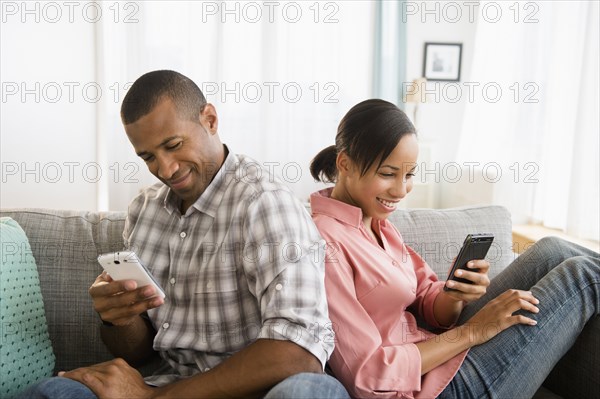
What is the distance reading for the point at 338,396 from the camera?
1.21 meters

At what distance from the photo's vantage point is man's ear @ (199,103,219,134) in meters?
1.52

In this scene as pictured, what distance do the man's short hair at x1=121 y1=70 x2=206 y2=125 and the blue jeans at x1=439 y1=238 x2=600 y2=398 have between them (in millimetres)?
856

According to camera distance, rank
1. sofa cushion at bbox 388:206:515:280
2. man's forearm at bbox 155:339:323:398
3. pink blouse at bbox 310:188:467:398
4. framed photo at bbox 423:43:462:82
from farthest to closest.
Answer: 1. framed photo at bbox 423:43:462:82
2. sofa cushion at bbox 388:206:515:280
3. pink blouse at bbox 310:188:467:398
4. man's forearm at bbox 155:339:323:398

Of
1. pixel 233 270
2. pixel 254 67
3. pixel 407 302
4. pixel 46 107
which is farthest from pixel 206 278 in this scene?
pixel 254 67

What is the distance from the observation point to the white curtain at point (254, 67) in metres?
4.77

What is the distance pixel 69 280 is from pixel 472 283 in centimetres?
103

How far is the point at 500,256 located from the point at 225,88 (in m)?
3.35

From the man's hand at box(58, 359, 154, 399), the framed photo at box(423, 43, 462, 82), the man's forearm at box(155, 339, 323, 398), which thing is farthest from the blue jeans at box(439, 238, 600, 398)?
the framed photo at box(423, 43, 462, 82)

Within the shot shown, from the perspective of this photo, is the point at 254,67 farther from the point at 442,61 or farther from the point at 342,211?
the point at 342,211

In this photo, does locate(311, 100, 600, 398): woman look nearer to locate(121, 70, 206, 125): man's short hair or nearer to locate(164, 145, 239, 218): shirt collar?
locate(164, 145, 239, 218): shirt collar

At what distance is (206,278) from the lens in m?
1.45

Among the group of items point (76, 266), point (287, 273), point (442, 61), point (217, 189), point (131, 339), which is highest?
point (442, 61)

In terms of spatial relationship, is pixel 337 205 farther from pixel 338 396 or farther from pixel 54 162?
pixel 54 162

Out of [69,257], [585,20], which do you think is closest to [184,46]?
[585,20]
